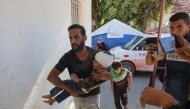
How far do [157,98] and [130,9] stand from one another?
12379mm

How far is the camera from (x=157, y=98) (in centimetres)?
92

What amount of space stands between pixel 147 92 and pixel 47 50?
193 centimetres

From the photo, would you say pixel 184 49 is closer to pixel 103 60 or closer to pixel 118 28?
pixel 103 60

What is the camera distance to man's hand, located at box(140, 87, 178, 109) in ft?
2.91

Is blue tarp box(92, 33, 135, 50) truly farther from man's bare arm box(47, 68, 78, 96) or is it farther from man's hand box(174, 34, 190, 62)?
man's hand box(174, 34, 190, 62)

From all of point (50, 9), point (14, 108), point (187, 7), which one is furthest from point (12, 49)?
point (187, 7)

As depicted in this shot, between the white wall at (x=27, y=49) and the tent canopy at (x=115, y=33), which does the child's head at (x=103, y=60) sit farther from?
the tent canopy at (x=115, y=33)

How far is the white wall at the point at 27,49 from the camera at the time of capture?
1.71 metres

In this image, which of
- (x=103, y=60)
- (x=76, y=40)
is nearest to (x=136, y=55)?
(x=76, y=40)

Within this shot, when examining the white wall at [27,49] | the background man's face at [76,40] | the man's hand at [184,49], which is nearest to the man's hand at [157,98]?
the man's hand at [184,49]

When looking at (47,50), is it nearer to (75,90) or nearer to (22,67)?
(22,67)

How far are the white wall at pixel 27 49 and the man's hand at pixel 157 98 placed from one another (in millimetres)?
1349

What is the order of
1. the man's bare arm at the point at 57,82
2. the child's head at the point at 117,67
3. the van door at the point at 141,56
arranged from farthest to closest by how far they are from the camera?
the van door at the point at 141,56
the child's head at the point at 117,67
the man's bare arm at the point at 57,82

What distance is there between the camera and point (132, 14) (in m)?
13.2
